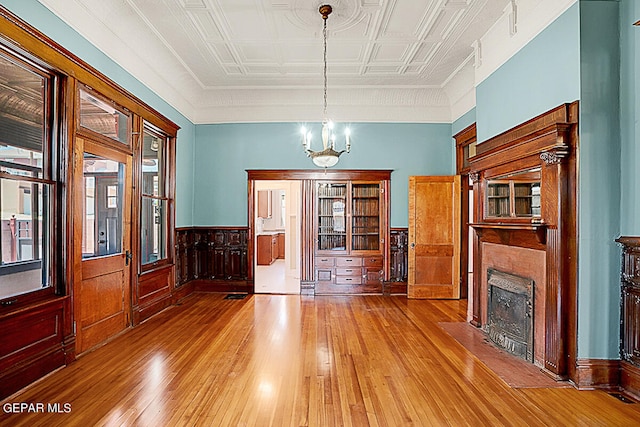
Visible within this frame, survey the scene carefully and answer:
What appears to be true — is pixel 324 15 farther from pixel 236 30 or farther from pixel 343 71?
pixel 343 71

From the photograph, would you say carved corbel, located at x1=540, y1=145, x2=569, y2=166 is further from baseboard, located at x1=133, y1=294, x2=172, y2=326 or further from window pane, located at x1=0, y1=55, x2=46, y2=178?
baseboard, located at x1=133, y1=294, x2=172, y2=326

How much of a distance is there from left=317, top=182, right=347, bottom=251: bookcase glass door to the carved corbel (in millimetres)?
4347

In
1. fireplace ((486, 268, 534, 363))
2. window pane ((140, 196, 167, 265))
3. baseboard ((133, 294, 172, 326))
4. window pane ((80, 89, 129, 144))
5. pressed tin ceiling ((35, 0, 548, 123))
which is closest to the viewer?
fireplace ((486, 268, 534, 363))

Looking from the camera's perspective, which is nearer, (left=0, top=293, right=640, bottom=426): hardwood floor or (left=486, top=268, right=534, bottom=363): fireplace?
(left=0, top=293, right=640, bottom=426): hardwood floor

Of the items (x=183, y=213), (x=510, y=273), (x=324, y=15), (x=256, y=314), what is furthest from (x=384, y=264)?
(x=324, y=15)

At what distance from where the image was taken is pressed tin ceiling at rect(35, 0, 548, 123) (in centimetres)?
445

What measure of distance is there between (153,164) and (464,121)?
5166 mm

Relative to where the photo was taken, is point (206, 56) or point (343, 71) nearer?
point (206, 56)

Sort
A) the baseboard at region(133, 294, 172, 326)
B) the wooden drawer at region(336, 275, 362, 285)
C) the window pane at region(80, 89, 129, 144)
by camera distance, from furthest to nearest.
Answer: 1. the wooden drawer at region(336, 275, 362, 285)
2. the baseboard at region(133, 294, 172, 326)
3. the window pane at region(80, 89, 129, 144)

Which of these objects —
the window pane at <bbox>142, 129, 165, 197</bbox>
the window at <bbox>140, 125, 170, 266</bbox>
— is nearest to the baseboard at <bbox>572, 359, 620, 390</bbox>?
the window at <bbox>140, 125, 170, 266</bbox>

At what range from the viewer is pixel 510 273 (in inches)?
170

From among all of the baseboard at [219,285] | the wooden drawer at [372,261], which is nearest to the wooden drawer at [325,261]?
the wooden drawer at [372,261]

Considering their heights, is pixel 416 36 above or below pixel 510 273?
above

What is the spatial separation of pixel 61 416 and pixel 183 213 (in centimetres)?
463
